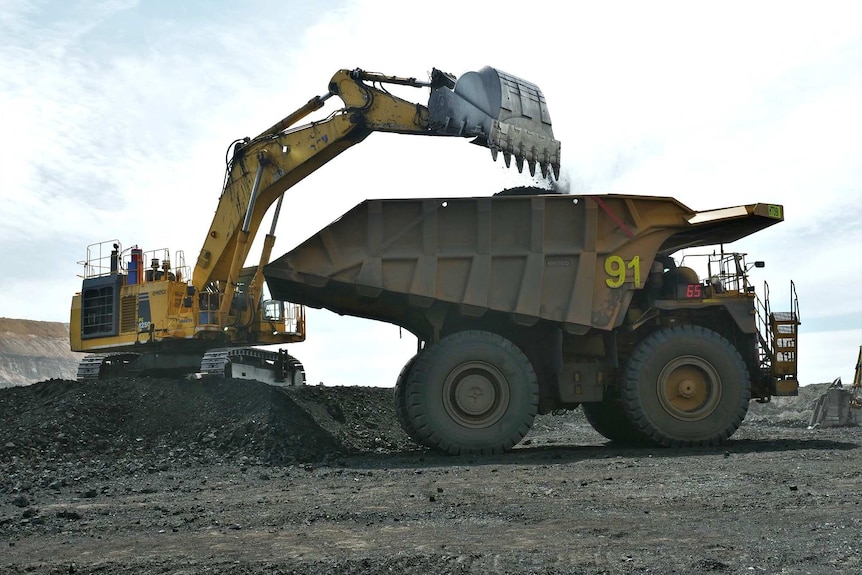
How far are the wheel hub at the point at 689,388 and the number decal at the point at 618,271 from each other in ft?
4.14

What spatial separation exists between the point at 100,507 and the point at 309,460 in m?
4.11

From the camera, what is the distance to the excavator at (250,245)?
14.9 meters

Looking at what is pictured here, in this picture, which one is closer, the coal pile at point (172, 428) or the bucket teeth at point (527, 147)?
the coal pile at point (172, 428)

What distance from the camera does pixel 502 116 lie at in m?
14.6

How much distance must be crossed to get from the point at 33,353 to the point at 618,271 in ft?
216

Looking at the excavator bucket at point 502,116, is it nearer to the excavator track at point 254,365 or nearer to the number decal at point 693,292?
the number decal at point 693,292

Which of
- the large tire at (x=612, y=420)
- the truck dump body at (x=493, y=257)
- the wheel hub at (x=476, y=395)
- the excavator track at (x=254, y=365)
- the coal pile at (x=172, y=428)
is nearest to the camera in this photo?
the wheel hub at (x=476, y=395)

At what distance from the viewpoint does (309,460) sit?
12.8m

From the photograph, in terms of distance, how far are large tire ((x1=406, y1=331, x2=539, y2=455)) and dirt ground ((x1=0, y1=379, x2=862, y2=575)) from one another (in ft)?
1.62

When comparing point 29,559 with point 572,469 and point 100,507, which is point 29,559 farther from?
point 572,469

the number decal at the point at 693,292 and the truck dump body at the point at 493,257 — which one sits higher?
the truck dump body at the point at 493,257

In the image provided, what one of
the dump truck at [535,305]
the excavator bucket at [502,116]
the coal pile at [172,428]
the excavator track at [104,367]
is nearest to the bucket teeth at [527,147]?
the excavator bucket at [502,116]

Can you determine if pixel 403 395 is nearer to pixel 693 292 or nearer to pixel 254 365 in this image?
pixel 693 292

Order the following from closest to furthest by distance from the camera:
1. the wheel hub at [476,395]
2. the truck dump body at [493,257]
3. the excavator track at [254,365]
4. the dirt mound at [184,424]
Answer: the wheel hub at [476,395] < the truck dump body at [493,257] < the dirt mound at [184,424] < the excavator track at [254,365]
